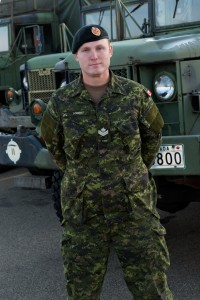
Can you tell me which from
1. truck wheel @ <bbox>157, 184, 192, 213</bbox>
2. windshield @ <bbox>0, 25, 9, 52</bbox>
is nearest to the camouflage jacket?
truck wheel @ <bbox>157, 184, 192, 213</bbox>

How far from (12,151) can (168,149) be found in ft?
4.86

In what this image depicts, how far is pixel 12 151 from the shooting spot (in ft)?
14.6

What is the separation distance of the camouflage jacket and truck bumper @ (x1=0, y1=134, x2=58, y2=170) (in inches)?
56.0

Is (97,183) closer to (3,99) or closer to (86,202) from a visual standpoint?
(86,202)

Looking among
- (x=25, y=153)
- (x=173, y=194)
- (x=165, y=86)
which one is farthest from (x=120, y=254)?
(x=25, y=153)

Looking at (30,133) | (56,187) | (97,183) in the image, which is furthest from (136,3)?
(97,183)

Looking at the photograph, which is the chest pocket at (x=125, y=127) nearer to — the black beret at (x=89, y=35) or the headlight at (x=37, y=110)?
the black beret at (x=89, y=35)

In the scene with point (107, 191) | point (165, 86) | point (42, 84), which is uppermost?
point (42, 84)

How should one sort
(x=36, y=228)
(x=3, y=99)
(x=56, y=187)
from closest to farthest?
(x=56, y=187), (x=36, y=228), (x=3, y=99)

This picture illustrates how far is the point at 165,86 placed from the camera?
148 inches

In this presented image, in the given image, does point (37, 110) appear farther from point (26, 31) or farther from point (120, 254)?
point (26, 31)

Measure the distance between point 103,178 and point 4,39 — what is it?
7110mm

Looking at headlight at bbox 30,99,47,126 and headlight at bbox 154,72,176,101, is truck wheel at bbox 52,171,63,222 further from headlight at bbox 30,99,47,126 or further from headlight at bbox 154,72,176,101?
headlight at bbox 154,72,176,101

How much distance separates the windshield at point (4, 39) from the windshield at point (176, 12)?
15.5 ft
